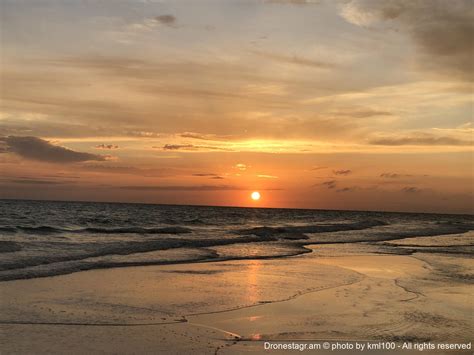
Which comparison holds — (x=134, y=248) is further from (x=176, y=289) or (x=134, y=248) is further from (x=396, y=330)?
(x=396, y=330)

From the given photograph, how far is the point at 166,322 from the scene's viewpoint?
956 centimetres

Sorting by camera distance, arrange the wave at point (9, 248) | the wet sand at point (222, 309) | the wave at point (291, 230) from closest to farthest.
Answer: the wet sand at point (222, 309) → the wave at point (9, 248) → the wave at point (291, 230)

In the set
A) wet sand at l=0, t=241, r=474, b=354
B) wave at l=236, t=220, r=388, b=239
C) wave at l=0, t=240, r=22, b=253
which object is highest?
wet sand at l=0, t=241, r=474, b=354

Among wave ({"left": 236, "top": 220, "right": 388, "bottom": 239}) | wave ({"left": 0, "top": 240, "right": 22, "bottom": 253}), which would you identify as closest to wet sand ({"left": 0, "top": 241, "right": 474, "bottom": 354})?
wave ({"left": 0, "top": 240, "right": 22, "bottom": 253})

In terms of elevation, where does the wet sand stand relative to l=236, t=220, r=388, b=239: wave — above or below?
above

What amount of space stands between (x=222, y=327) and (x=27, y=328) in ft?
11.6

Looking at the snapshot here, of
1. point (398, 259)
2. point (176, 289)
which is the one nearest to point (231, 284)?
point (176, 289)

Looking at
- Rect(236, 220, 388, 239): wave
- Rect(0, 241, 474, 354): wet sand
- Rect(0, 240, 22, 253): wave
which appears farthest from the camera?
Rect(236, 220, 388, 239): wave

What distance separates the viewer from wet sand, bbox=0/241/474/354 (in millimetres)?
8359

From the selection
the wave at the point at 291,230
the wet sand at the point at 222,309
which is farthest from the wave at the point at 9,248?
the wave at the point at 291,230

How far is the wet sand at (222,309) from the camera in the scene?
8.36 m

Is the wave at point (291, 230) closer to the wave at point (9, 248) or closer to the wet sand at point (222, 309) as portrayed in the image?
the wave at point (9, 248)

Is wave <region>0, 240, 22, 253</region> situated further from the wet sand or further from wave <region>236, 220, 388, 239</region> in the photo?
wave <region>236, 220, 388, 239</region>

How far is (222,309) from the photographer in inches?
420
